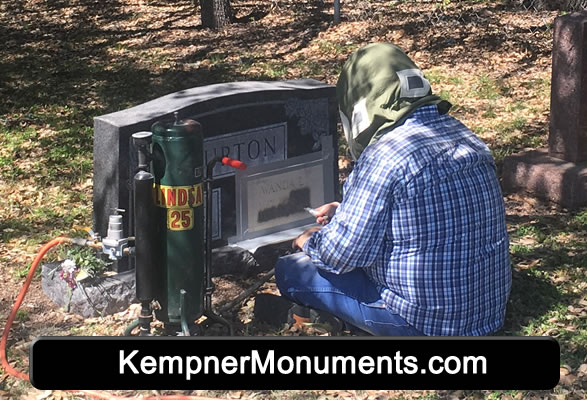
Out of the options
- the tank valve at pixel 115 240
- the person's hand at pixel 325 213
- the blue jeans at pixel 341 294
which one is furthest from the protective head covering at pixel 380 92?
the tank valve at pixel 115 240

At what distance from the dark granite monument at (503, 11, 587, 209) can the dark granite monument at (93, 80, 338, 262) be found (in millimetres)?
1910

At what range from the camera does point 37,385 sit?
4.69m

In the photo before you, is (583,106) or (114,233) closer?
(114,233)

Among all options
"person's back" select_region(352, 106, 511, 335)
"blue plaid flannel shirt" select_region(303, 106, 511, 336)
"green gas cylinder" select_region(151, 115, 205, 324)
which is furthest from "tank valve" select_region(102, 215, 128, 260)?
"person's back" select_region(352, 106, 511, 335)

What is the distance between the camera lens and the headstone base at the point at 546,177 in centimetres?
781

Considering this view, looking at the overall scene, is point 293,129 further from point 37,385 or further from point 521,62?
point 521,62

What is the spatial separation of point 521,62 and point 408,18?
7.42 feet

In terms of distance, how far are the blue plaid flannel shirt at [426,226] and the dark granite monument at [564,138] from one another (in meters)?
3.06

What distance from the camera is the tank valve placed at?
555cm

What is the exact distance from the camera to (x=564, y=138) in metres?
8.18

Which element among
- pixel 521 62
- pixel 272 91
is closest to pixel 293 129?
pixel 272 91

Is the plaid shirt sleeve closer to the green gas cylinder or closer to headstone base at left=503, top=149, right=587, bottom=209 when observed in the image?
the green gas cylinder

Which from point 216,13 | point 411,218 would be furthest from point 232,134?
point 216,13

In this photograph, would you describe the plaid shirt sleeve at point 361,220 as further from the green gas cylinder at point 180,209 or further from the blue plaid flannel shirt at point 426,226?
the green gas cylinder at point 180,209
